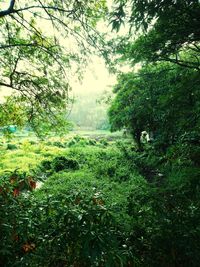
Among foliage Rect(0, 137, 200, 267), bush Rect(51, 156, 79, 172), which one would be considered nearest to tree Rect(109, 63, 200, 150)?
foliage Rect(0, 137, 200, 267)

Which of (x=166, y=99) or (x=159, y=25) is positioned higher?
(x=159, y=25)

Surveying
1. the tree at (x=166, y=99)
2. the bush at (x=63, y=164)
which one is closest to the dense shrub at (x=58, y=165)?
the bush at (x=63, y=164)

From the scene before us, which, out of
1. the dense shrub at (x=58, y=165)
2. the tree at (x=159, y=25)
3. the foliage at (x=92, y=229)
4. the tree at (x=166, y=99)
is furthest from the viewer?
the dense shrub at (x=58, y=165)

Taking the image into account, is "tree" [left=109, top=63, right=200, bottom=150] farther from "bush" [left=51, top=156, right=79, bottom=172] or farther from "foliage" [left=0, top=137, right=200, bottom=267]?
"bush" [left=51, top=156, right=79, bottom=172]

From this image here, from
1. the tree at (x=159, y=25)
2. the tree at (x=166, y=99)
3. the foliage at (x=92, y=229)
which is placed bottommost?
the foliage at (x=92, y=229)

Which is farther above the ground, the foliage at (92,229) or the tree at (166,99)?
the tree at (166,99)

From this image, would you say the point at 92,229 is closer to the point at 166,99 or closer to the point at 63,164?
the point at 166,99

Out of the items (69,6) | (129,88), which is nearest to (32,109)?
(69,6)

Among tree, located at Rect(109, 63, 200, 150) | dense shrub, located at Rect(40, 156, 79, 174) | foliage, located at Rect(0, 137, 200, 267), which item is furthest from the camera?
dense shrub, located at Rect(40, 156, 79, 174)

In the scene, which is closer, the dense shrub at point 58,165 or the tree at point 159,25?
the tree at point 159,25

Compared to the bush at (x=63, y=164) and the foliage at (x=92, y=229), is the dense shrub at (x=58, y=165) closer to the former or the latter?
the bush at (x=63, y=164)

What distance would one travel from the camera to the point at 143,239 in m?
3.14

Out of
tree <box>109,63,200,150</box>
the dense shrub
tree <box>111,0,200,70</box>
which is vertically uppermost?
tree <box>111,0,200,70</box>

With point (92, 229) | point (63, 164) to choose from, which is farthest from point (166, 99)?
point (63, 164)
